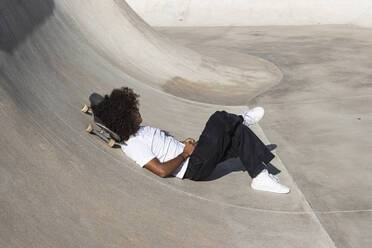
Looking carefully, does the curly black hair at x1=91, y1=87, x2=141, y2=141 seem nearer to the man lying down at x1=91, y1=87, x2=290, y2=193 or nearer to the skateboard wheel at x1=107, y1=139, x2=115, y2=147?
the man lying down at x1=91, y1=87, x2=290, y2=193

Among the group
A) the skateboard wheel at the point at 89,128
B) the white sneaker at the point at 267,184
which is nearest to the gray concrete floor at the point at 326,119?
the white sneaker at the point at 267,184

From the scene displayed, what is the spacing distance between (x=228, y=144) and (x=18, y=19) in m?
3.15

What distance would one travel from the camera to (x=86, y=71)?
274 inches

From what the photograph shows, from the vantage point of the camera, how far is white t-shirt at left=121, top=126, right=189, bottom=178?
466cm

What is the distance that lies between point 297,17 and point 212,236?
14865 millimetres

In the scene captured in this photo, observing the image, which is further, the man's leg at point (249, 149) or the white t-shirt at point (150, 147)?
the man's leg at point (249, 149)

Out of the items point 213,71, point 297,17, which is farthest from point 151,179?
point 297,17

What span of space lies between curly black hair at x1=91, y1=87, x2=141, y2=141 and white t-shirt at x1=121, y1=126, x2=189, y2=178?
0.09 m

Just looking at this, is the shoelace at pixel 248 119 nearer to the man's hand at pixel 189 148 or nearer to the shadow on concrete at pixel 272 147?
the man's hand at pixel 189 148

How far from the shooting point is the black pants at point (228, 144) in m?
4.75

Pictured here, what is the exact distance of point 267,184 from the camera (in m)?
4.98

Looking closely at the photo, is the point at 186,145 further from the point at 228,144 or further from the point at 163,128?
the point at 163,128

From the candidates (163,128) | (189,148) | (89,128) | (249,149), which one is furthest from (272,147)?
(89,128)

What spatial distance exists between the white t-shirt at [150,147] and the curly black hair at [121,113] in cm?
9
